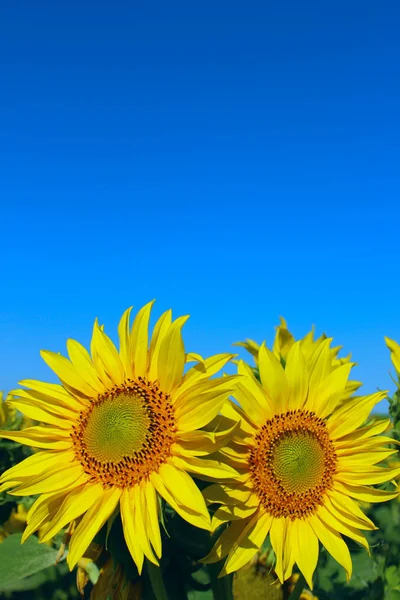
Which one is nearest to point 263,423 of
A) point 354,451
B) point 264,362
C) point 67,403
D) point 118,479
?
point 264,362

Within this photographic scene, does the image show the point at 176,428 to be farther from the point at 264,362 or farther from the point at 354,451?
the point at 354,451

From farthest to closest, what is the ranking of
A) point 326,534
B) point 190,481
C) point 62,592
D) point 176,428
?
point 62,592
point 326,534
point 176,428
point 190,481

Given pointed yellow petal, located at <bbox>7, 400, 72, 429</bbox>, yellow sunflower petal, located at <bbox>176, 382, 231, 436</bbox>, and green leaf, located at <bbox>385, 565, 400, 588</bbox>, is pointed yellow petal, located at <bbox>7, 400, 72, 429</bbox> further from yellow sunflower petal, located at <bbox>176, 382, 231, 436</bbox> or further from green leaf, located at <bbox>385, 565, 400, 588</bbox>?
green leaf, located at <bbox>385, 565, 400, 588</bbox>

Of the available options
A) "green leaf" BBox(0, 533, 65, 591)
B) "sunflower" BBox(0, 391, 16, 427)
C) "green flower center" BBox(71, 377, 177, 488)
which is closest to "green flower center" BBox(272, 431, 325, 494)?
"green flower center" BBox(71, 377, 177, 488)

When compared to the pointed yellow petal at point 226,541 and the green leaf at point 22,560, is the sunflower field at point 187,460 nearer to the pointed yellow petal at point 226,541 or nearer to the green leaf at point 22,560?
the pointed yellow petal at point 226,541

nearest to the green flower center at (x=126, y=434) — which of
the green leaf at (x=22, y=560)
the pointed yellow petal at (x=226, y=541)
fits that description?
the pointed yellow petal at (x=226, y=541)

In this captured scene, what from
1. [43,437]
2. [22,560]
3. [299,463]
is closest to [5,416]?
[22,560]

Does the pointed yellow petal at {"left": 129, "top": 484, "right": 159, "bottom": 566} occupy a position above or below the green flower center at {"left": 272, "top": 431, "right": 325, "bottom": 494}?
below
